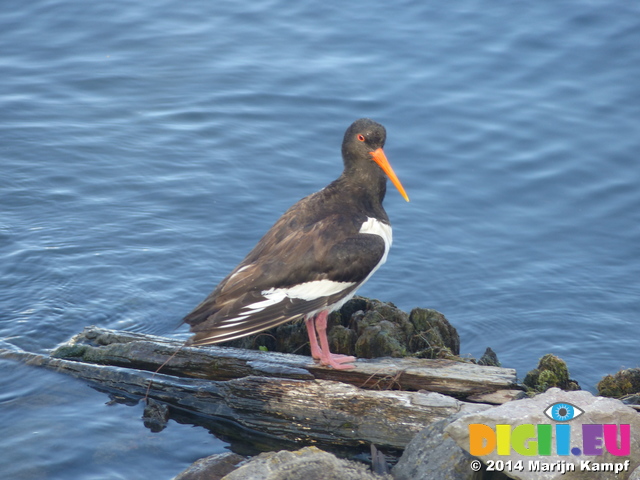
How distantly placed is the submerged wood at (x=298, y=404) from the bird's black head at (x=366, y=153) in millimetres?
2106

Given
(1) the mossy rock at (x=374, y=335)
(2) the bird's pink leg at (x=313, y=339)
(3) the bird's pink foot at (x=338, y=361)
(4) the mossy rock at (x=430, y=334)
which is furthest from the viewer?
(4) the mossy rock at (x=430, y=334)

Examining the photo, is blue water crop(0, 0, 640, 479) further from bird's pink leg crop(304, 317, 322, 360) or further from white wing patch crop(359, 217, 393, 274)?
white wing patch crop(359, 217, 393, 274)

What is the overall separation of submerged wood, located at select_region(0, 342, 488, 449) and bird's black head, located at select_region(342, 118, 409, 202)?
2.11 m

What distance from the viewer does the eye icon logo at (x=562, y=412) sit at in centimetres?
500

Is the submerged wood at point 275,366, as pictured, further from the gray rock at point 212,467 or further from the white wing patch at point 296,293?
the gray rock at point 212,467

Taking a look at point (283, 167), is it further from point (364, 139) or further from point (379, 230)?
point (379, 230)

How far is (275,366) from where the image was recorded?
6535 mm

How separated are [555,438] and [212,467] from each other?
7.76 ft

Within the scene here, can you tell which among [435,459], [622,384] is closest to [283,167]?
[622,384]

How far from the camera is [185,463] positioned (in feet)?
20.4

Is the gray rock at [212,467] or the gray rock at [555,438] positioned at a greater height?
the gray rock at [555,438]

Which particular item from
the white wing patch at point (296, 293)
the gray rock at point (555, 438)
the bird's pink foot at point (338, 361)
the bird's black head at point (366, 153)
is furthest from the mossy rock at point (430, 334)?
the gray rock at point (555, 438)

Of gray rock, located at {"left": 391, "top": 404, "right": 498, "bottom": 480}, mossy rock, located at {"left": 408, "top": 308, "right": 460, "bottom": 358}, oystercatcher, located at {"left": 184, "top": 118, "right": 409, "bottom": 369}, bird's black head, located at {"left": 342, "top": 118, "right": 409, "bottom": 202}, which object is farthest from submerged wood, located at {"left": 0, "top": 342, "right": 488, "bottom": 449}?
bird's black head, located at {"left": 342, "top": 118, "right": 409, "bottom": 202}

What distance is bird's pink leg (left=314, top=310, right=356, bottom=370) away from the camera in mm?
6582
